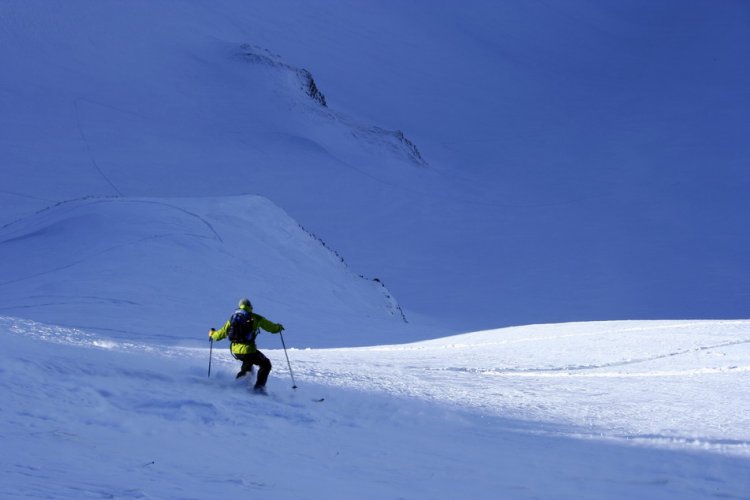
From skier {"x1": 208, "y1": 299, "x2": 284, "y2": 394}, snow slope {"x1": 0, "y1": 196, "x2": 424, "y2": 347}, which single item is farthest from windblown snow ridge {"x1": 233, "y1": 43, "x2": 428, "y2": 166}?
skier {"x1": 208, "y1": 299, "x2": 284, "y2": 394}

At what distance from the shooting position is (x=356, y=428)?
8.45m

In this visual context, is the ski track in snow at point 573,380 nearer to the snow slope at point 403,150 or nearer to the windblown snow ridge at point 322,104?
the snow slope at point 403,150

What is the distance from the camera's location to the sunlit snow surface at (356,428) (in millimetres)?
6234

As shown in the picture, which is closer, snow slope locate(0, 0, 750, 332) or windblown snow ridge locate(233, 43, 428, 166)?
snow slope locate(0, 0, 750, 332)

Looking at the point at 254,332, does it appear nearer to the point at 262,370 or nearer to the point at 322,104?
the point at 262,370

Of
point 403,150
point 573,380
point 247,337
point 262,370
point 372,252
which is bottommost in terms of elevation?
point 262,370

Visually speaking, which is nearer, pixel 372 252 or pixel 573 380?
pixel 573 380

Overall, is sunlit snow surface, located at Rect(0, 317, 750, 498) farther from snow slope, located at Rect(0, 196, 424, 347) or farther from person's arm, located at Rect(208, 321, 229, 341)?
snow slope, located at Rect(0, 196, 424, 347)

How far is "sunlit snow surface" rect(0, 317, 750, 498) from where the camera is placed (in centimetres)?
623

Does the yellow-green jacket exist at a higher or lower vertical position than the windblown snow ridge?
lower

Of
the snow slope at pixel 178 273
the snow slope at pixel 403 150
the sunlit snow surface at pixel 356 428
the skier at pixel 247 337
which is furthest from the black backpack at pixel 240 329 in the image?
the snow slope at pixel 403 150

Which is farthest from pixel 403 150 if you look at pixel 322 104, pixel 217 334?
pixel 217 334

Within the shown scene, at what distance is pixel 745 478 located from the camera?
24.2 ft

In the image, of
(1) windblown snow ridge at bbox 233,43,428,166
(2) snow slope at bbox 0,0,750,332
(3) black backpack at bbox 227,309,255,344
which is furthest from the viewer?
A: (1) windblown snow ridge at bbox 233,43,428,166
